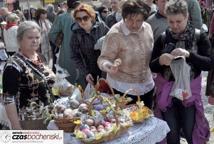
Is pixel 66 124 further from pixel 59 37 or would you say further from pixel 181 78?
pixel 59 37

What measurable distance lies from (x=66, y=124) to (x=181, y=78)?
0.96m

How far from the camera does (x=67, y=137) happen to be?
3.08 m

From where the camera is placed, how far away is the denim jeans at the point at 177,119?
3.64 meters

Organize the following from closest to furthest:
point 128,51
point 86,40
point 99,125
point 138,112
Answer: point 99,125
point 138,112
point 128,51
point 86,40

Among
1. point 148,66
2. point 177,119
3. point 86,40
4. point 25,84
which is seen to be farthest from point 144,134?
point 86,40

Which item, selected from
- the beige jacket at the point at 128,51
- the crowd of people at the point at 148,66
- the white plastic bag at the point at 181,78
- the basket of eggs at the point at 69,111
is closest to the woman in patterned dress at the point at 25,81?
the crowd of people at the point at 148,66

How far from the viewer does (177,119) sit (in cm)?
368

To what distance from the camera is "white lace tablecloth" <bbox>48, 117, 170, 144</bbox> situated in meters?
3.08

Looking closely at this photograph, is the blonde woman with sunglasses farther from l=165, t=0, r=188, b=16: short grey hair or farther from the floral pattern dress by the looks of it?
l=165, t=0, r=188, b=16: short grey hair

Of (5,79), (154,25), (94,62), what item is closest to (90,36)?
(94,62)

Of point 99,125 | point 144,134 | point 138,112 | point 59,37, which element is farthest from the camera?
point 59,37

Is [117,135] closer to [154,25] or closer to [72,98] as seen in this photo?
[72,98]

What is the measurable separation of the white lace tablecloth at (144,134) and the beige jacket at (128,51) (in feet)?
1.52

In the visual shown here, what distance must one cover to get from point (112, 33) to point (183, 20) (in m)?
0.59
